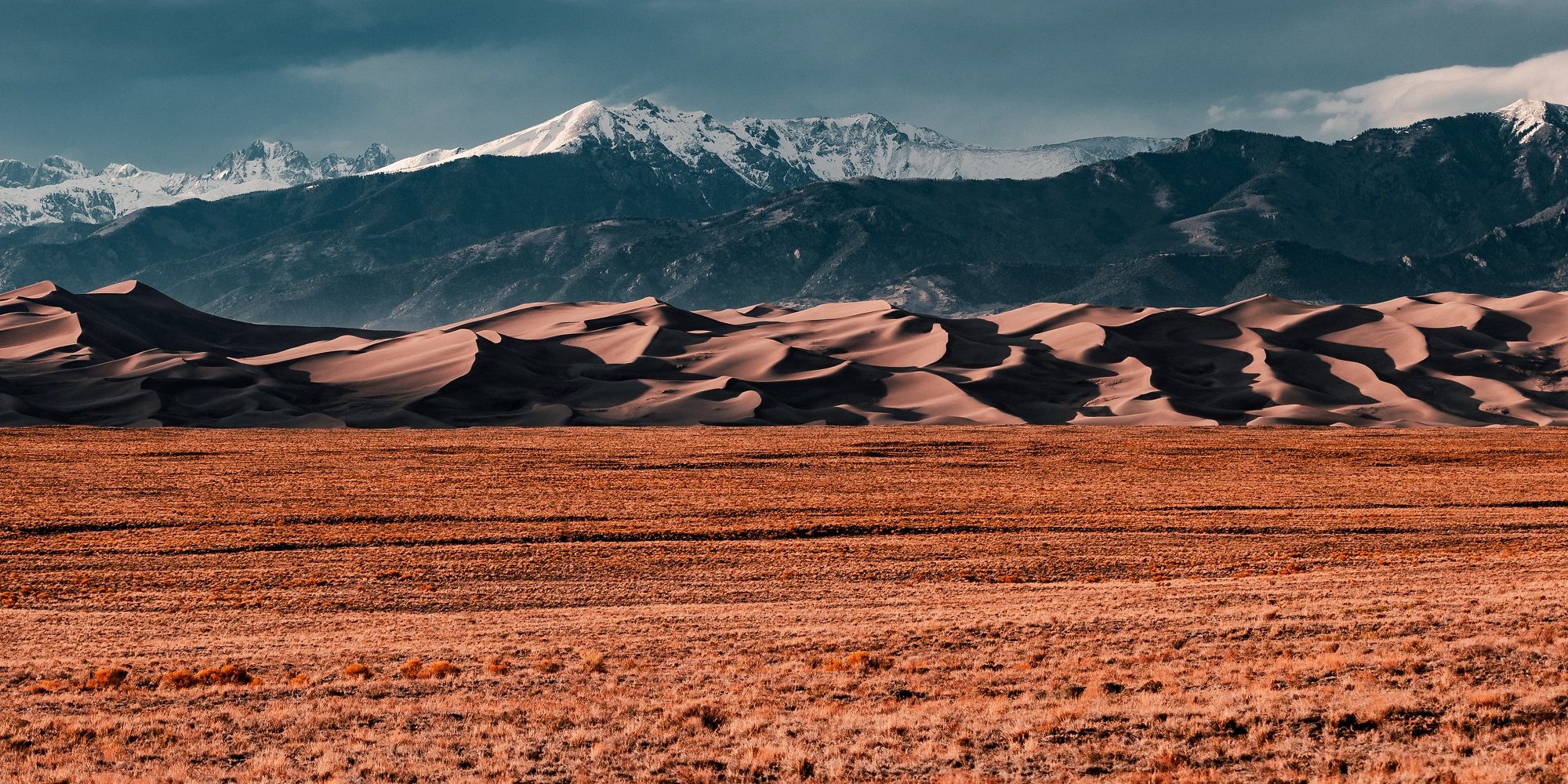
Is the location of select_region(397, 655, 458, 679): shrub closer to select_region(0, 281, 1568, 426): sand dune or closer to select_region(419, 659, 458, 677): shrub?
select_region(419, 659, 458, 677): shrub

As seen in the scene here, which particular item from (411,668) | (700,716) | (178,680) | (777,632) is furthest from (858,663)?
(178,680)

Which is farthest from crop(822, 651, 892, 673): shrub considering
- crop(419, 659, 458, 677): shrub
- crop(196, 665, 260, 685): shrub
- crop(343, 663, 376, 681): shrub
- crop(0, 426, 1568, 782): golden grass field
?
crop(196, 665, 260, 685): shrub

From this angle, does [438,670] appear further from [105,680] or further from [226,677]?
[105,680]

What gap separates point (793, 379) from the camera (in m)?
162

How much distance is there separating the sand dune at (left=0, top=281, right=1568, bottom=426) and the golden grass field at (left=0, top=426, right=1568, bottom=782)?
→ 74.7 metres

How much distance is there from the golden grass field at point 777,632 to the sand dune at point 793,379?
2941 inches

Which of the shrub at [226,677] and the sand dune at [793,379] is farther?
the sand dune at [793,379]

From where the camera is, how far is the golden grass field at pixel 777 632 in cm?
1664

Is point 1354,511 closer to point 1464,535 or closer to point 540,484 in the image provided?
point 1464,535

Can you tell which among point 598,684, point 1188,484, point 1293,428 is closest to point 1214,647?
point 598,684

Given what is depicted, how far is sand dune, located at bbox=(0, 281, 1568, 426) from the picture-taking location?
13900 centimetres

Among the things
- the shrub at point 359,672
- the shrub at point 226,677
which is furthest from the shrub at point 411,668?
the shrub at point 226,677

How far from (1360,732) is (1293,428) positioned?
110 meters

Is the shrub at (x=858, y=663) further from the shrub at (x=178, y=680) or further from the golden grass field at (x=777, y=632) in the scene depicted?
the shrub at (x=178, y=680)
